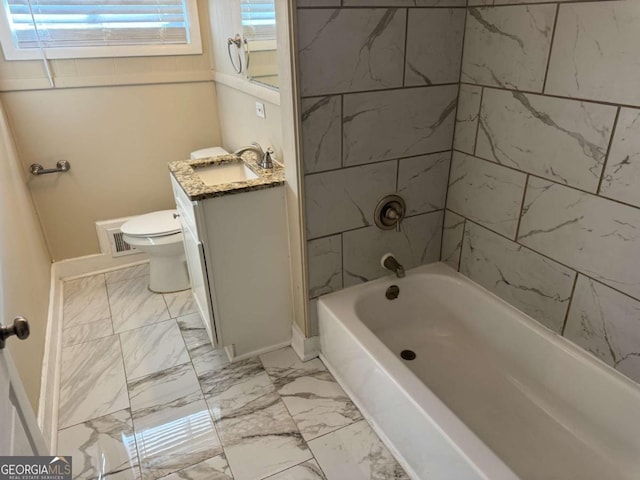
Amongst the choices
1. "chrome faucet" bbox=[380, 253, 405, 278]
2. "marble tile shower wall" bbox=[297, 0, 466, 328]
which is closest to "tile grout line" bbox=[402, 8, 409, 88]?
"marble tile shower wall" bbox=[297, 0, 466, 328]

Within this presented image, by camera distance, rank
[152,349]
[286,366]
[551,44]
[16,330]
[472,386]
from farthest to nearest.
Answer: [152,349] → [286,366] → [472,386] → [551,44] → [16,330]

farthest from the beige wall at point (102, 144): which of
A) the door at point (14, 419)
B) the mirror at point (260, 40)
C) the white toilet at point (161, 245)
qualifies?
the door at point (14, 419)

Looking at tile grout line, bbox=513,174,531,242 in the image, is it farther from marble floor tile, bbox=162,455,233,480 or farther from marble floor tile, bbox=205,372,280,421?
marble floor tile, bbox=162,455,233,480

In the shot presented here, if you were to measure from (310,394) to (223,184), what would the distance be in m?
0.99

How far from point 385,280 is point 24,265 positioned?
66.7 inches

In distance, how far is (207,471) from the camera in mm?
1653

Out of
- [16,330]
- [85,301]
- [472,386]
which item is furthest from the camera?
[85,301]

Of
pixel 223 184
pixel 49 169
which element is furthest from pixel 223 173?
pixel 49 169

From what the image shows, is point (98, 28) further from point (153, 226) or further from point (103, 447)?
point (103, 447)

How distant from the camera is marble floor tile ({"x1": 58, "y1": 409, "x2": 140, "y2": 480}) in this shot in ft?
5.44

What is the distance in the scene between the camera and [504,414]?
176cm

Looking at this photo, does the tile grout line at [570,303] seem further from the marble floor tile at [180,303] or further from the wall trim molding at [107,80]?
the wall trim molding at [107,80]

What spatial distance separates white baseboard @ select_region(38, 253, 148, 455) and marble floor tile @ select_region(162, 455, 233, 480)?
525 millimetres

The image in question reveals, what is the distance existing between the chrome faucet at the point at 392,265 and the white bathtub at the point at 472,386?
79 millimetres
